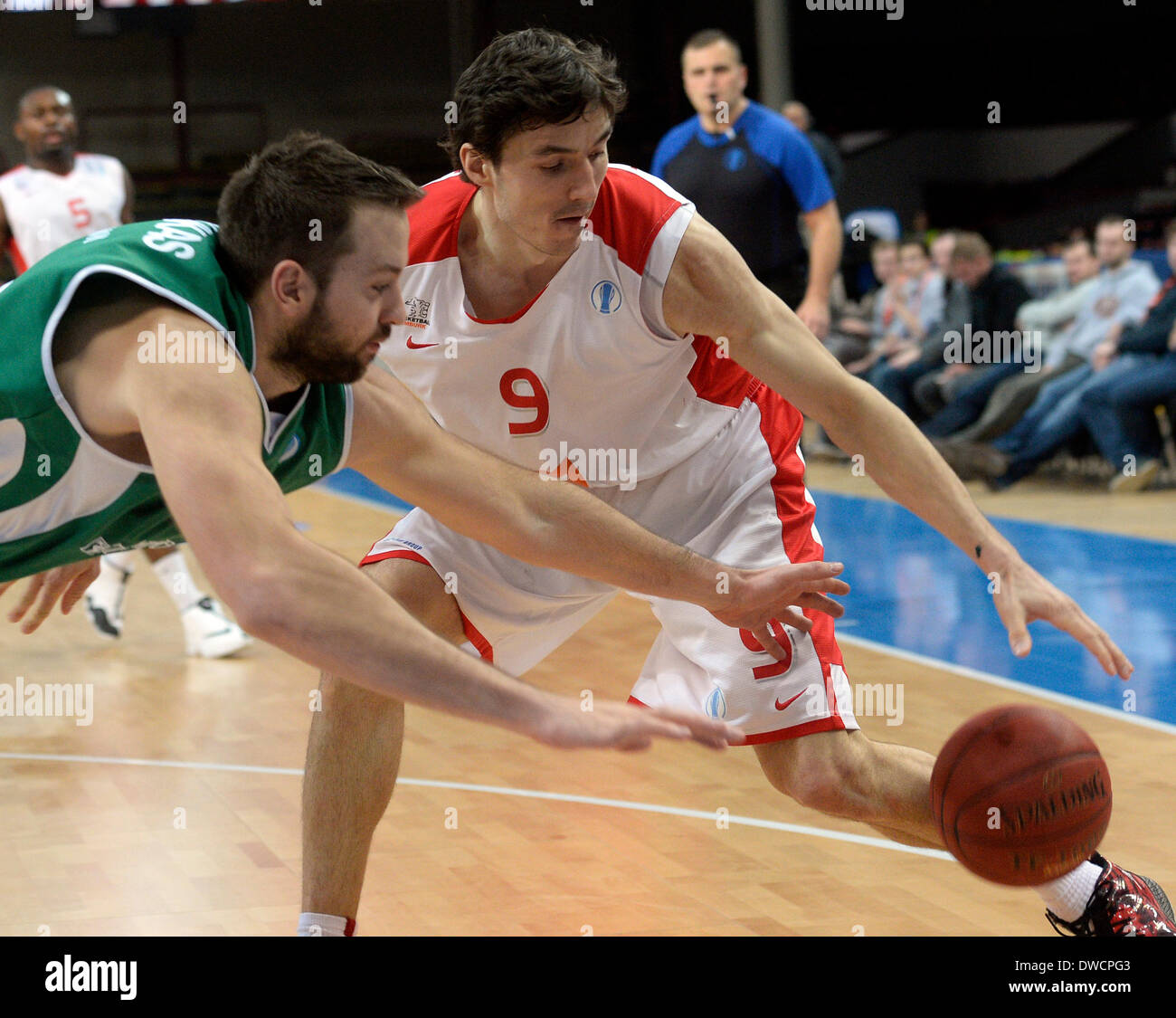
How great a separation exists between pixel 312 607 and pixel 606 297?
1437mm

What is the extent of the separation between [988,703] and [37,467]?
12.0 ft

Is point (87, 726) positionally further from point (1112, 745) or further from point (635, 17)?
point (635, 17)

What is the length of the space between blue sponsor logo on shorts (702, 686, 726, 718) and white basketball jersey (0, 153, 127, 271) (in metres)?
5.45

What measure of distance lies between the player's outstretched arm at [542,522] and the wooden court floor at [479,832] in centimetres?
93

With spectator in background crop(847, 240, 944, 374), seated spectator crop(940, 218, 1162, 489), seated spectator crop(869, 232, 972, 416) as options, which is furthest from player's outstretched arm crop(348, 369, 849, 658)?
spectator in background crop(847, 240, 944, 374)

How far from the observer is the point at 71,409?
2100 mm

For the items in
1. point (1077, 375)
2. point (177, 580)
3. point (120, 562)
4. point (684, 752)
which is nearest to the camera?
point (684, 752)

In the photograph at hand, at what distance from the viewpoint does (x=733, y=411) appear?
338cm

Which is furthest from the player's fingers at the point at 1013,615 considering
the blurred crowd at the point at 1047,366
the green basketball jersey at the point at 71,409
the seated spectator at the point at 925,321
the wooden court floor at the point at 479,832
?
the seated spectator at the point at 925,321

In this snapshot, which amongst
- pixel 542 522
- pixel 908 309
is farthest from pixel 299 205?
pixel 908 309

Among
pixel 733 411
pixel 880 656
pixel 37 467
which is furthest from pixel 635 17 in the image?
pixel 37 467

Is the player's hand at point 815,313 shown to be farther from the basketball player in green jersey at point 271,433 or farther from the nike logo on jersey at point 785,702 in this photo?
the basketball player in green jersey at point 271,433

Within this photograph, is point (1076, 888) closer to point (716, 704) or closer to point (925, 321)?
point (716, 704)

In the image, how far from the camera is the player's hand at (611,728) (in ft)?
6.10
